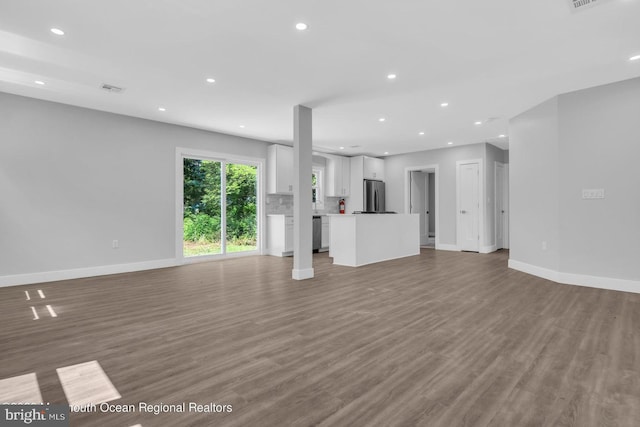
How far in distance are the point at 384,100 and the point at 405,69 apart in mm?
1057

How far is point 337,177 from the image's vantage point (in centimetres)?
916

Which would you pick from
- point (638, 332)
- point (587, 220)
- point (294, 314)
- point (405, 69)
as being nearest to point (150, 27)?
point (405, 69)

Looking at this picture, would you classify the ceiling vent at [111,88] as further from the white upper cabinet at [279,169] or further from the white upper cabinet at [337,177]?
the white upper cabinet at [337,177]

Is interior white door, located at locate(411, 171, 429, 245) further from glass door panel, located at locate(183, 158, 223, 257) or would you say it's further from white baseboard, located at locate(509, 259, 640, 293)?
glass door panel, located at locate(183, 158, 223, 257)

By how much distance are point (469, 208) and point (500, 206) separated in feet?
3.39

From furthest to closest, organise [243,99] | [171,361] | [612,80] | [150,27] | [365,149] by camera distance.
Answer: [365,149], [243,99], [612,80], [150,27], [171,361]

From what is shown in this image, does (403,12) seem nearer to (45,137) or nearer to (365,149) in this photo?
(45,137)

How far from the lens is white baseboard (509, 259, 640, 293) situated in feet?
13.5

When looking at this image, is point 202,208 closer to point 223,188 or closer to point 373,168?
point 223,188

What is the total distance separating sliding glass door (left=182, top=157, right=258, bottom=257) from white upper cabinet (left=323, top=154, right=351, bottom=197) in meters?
2.36

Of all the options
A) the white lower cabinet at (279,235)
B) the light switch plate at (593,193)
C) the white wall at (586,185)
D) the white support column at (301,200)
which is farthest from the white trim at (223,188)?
the light switch plate at (593,193)

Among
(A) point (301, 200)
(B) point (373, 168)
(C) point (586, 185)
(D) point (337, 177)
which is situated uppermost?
(B) point (373, 168)

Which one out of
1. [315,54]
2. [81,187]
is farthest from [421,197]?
[81,187]

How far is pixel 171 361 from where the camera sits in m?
2.24
